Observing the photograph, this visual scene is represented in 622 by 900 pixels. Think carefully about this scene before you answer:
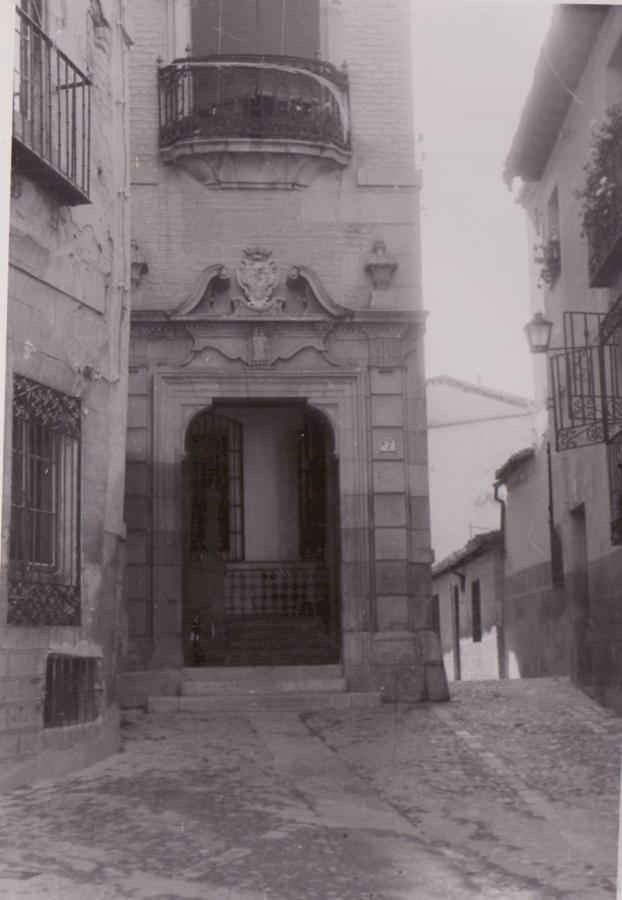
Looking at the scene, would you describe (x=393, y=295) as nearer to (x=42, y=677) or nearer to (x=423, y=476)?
(x=423, y=476)

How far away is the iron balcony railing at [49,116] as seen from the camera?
559 cm

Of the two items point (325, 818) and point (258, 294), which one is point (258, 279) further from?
point (325, 818)

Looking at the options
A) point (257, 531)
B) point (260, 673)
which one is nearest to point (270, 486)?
point (257, 531)

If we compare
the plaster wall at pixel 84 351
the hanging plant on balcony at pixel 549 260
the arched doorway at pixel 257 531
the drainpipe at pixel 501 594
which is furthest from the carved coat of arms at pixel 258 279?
the drainpipe at pixel 501 594

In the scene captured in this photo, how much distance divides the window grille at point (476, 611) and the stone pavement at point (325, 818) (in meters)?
6.72

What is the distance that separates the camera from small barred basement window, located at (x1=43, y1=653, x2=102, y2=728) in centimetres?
575

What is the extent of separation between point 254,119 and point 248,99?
0.17m

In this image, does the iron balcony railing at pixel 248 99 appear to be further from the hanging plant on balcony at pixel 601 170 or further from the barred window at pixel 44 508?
the barred window at pixel 44 508

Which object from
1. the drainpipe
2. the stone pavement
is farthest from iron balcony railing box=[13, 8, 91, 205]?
the drainpipe

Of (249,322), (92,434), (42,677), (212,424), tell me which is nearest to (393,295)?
(249,322)

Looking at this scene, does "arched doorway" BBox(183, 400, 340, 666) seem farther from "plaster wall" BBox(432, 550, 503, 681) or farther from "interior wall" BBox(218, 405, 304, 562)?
"plaster wall" BBox(432, 550, 503, 681)

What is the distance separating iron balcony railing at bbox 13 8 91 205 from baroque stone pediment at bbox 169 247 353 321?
3301mm

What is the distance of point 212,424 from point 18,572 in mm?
5373

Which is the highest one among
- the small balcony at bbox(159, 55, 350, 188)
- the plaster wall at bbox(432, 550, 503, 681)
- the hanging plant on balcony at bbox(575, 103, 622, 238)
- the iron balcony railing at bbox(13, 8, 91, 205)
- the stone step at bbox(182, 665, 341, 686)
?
the small balcony at bbox(159, 55, 350, 188)
